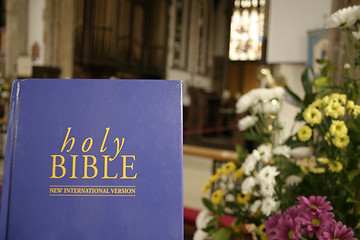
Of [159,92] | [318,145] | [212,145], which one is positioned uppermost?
[159,92]

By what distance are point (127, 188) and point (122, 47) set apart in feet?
32.8

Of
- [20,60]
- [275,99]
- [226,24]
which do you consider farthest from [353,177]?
[226,24]

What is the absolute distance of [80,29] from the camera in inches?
352

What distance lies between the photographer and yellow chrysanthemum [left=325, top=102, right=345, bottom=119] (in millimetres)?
1127

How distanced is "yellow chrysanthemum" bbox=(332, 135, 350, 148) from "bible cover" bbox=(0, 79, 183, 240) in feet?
2.10

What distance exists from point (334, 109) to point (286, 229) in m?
0.41

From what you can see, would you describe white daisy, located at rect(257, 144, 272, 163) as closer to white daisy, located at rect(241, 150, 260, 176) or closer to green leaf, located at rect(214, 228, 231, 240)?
white daisy, located at rect(241, 150, 260, 176)

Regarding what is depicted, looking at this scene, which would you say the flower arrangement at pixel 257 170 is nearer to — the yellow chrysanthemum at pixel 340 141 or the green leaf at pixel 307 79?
the green leaf at pixel 307 79

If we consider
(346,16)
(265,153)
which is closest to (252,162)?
(265,153)

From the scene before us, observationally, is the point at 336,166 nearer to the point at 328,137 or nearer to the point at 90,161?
the point at 328,137

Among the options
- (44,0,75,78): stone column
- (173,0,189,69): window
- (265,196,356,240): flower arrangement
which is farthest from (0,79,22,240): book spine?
(173,0,189,69): window

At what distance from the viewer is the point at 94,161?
2.38ft

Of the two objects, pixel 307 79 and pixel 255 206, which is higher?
pixel 307 79

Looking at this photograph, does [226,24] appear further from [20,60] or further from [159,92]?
[159,92]
